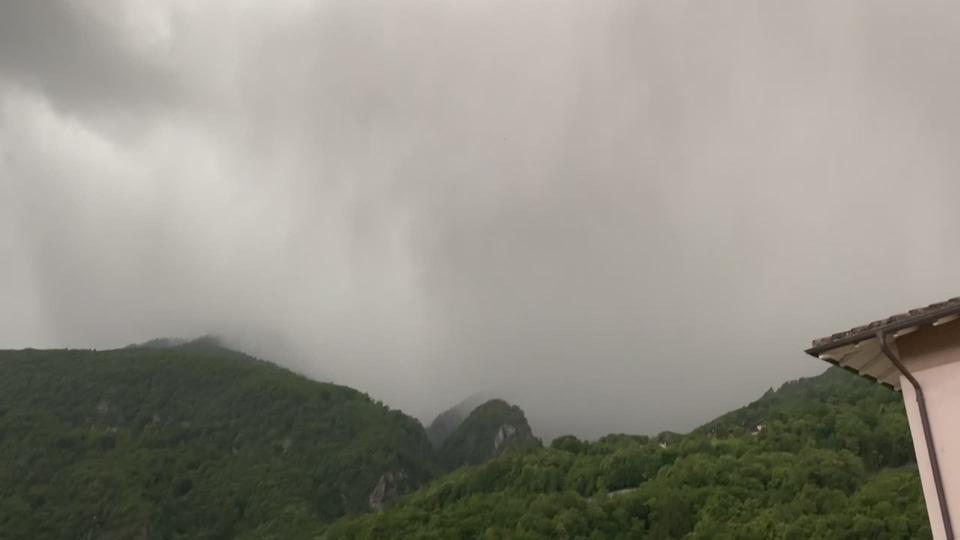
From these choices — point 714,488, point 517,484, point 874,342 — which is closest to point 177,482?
point 517,484

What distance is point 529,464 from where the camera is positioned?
141 m

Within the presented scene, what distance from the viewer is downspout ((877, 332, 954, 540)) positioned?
13469 millimetres

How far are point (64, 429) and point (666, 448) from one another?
446 feet

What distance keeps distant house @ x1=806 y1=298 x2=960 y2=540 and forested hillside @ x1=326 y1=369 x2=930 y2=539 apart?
66.7m

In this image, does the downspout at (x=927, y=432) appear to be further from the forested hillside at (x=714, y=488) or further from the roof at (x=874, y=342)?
the forested hillside at (x=714, y=488)

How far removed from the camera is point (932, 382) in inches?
549

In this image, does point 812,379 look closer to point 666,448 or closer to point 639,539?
point 666,448

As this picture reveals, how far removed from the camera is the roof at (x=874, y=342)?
44.3 ft

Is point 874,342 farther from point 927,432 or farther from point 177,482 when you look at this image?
point 177,482

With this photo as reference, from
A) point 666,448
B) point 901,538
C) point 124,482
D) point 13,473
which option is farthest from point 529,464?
point 13,473

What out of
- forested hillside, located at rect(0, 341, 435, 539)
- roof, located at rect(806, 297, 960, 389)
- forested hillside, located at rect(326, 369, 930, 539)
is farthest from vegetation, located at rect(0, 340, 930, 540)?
roof, located at rect(806, 297, 960, 389)

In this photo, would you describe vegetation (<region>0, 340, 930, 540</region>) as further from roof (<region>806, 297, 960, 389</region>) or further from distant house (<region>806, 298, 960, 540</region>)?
distant house (<region>806, 298, 960, 540</region>)

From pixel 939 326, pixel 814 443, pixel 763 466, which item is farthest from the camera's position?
pixel 814 443

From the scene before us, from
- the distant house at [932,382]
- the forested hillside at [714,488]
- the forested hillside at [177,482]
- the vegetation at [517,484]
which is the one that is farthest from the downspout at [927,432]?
the forested hillside at [177,482]
